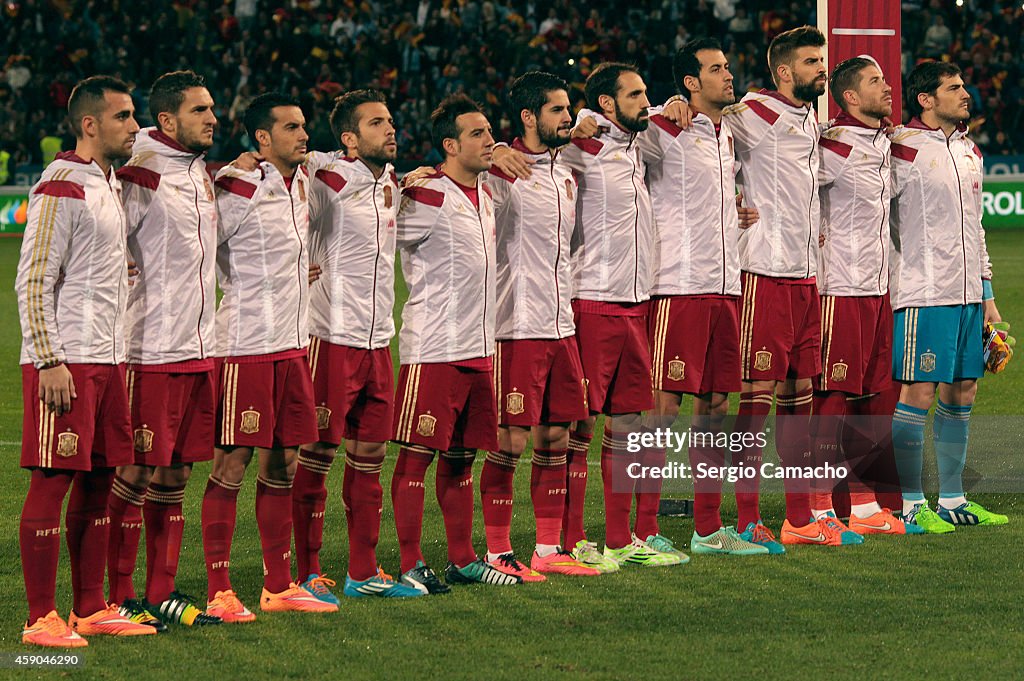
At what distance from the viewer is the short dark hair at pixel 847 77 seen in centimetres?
796

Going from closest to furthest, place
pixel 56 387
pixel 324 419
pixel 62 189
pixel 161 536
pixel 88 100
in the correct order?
pixel 56 387
pixel 62 189
pixel 88 100
pixel 161 536
pixel 324 419

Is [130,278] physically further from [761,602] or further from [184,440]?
[761,602]

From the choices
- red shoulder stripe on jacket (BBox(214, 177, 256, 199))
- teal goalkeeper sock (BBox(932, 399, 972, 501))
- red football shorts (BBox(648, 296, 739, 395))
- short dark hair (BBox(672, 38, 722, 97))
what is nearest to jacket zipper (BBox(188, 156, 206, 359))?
red shoulder stripe on jacket (BBox(214, 177, 256, 199))

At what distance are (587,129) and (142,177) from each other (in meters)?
2.10

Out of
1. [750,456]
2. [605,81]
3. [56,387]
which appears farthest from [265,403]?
[750,456]

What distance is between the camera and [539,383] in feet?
23.0

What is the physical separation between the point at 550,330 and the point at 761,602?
1.43m

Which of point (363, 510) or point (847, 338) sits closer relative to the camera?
point (363, 510)

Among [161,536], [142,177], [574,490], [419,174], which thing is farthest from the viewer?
[574,490]

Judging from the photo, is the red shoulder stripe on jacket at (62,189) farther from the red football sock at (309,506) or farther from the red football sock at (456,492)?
the red football sock at (456,492)

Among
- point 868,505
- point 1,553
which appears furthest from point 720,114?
point 1,553

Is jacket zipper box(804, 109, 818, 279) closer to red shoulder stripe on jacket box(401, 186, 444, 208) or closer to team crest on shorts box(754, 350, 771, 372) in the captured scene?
team crest on shorts box(754, 350, 771, 372)

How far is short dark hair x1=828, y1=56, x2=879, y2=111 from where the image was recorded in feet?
26.1

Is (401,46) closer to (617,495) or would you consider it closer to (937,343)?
(937,343)
